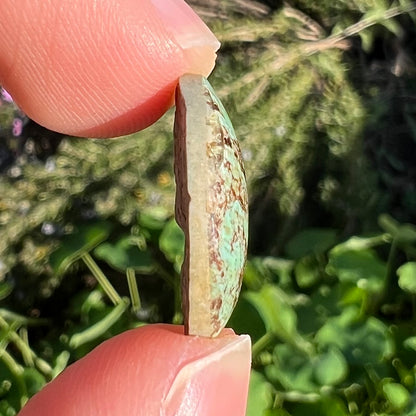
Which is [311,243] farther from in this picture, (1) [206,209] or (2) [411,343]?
(1) [206,209]

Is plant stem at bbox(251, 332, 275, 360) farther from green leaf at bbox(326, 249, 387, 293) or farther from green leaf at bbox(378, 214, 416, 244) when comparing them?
green leaf at bbox(378, 214, 416, 244)

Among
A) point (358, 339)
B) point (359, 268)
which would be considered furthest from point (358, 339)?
point (359, 268)

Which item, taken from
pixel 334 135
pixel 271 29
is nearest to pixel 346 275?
pixel 334 135

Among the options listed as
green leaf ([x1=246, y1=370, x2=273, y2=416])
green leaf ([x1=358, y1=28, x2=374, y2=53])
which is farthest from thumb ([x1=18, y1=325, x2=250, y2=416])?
green leaf ([x1=358, y1=28, x2=374, y2=53])

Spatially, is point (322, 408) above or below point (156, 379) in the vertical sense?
below

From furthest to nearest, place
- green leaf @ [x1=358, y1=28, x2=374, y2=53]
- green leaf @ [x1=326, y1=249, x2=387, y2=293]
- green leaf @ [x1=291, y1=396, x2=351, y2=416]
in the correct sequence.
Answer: green leaf @ [x1=358, y1=28, x2=374, y2=53], green leaf @ [x1=326, y1=249, x2=387, y2=293], green leaf @ [x1=291, y1=396, x2=351, y2=416]

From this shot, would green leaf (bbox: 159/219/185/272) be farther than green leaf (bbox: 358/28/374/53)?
No

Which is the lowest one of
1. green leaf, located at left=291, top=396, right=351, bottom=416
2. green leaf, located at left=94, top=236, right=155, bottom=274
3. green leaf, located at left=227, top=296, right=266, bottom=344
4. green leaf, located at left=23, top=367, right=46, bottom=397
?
green leaf, located at left=291, top=396, right=351, bottom=416
